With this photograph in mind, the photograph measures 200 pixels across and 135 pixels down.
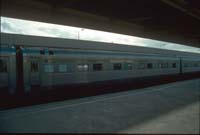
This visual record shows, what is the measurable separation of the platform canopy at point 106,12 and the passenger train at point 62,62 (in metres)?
1.66

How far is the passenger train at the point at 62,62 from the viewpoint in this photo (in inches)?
368

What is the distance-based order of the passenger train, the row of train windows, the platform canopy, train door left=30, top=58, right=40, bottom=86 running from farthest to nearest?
the row of train windows, train door left=30, top=58, right=40, bottom=86, the passenger train, the platform canopy

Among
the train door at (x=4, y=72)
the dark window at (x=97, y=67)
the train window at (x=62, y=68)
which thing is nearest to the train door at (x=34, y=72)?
the train door at (x=4, y=72)

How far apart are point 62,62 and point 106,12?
4633mm

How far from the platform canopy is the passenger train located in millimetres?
1663

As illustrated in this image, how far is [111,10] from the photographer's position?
375 inches

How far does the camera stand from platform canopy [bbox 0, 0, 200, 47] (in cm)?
815

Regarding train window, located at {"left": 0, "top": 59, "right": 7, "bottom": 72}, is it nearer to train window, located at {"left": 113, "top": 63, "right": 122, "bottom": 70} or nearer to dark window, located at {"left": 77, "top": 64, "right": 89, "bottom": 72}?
dark window, located at {"left": 77, "top": 64, "right": 89, "bottom": 72}

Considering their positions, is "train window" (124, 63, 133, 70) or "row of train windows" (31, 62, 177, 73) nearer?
"row of train windows" (31, 62, 177, 73)

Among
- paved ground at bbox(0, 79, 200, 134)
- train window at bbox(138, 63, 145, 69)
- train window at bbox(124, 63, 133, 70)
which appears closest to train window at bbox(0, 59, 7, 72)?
paved ground at bbox(0, 79, 200, 134)

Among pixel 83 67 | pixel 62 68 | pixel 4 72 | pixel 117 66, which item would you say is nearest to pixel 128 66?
pixel 117 66

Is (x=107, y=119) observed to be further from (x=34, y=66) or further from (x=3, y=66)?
(x=3, y=66)

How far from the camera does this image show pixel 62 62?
37.6 feet

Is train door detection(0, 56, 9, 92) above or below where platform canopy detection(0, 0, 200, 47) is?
below
